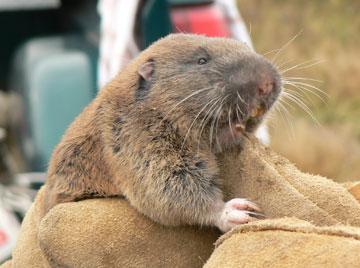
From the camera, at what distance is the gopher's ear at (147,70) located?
6.87 ft

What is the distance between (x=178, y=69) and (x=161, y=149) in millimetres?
247

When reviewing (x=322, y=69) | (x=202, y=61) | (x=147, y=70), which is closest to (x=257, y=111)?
(x=202, y=61)

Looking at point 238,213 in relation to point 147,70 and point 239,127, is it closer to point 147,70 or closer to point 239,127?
point 239,127

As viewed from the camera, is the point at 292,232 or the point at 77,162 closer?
the point at 292,232

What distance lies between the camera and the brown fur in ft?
6.35

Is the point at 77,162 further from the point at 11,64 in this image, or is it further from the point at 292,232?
the point at 11,64

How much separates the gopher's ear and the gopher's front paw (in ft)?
1.44

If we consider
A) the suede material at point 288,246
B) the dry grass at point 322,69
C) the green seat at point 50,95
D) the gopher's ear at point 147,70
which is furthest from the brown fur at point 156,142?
the dry grass at point 322,69

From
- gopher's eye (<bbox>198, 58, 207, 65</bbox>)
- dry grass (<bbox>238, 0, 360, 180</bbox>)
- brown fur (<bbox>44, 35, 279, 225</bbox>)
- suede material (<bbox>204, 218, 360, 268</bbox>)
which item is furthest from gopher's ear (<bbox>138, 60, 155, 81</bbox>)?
dry grass (<bbox>238, 0, 360, 180</bbox>)

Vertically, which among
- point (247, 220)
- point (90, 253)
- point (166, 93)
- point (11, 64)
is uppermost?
point (166, 93)

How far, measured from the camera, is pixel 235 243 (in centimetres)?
168

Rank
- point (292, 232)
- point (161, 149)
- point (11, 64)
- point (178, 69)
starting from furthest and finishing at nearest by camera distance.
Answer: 1. point (11, 64)
2. point (178, 69)
3. point (161, 149)
4. point (292, 232)

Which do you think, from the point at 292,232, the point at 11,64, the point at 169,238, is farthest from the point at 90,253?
the point at 11,64

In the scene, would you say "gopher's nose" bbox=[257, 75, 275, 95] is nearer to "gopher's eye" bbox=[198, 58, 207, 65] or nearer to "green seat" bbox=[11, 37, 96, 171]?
"gopher's eye" bbox=[198, 58, 207, 65]
